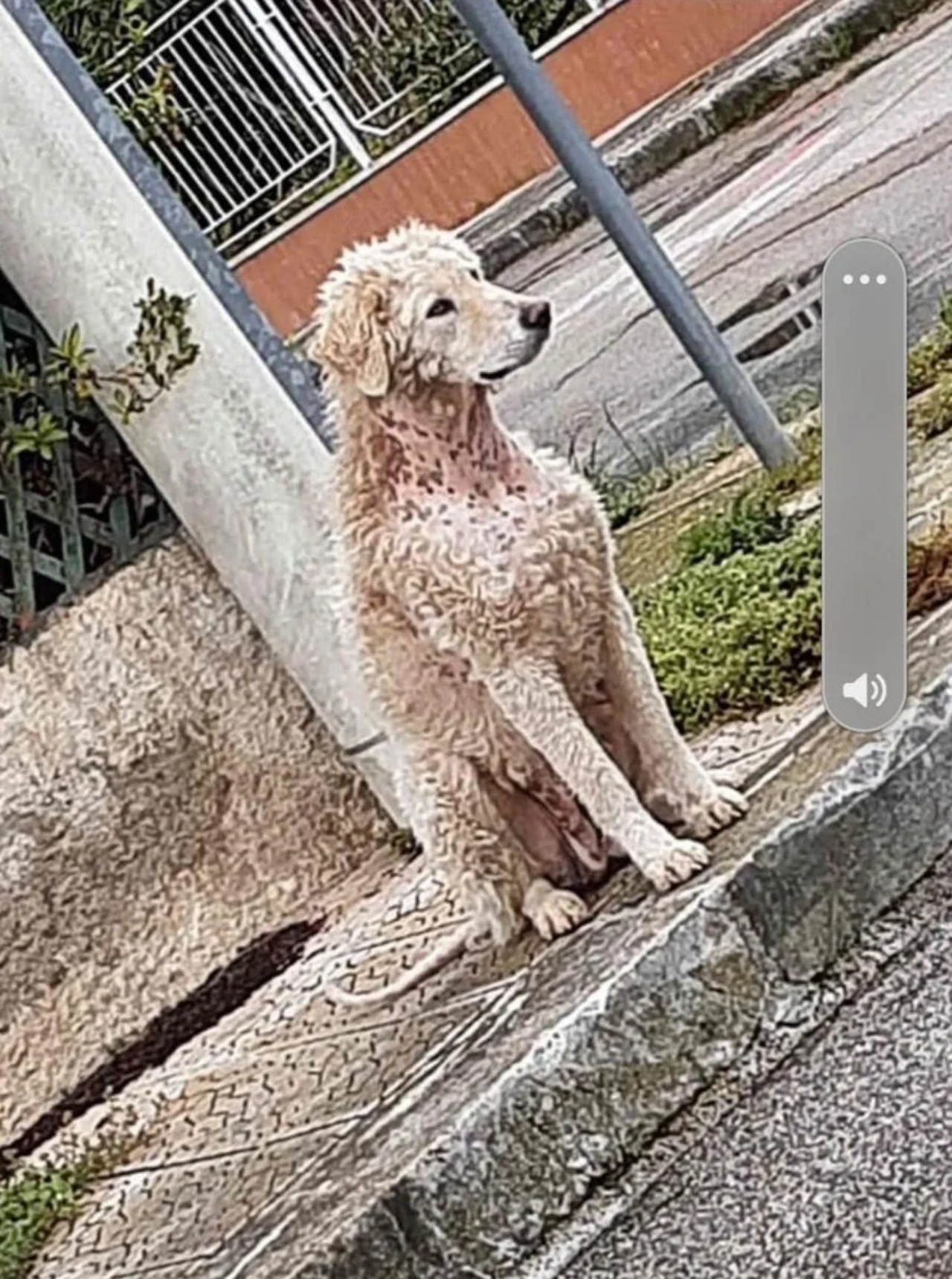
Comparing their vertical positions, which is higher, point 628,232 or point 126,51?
point 126,51

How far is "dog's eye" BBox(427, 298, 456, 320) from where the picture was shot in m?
1.72

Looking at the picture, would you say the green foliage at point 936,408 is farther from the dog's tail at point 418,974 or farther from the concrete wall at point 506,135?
the dog's tail at point 418,974

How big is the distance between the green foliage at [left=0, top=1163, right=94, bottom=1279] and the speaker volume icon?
757 millimetres

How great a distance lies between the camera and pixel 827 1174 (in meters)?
1.65

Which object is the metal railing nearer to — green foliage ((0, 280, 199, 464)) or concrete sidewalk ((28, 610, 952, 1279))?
green foliage ((0, 280, 199, 464))

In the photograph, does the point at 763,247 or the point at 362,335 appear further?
the point at 763,247

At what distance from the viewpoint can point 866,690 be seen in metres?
1.87

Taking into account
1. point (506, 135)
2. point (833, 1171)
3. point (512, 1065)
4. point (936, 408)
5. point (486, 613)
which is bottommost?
point (833, 1171)

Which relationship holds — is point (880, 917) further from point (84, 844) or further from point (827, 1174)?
point (84, 844)

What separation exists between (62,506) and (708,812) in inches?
30.3

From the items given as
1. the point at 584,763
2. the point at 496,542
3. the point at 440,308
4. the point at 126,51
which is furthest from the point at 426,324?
the point at 126,51

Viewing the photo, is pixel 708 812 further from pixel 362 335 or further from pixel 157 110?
pixel 157 110

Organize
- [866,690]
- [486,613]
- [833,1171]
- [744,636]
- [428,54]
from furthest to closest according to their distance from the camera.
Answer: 1. [428,54]
2. [744,636]
3. [866,690]
4. [486,613]
5. [833,1171]

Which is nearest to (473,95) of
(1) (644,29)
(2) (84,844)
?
(1) (644,29)
